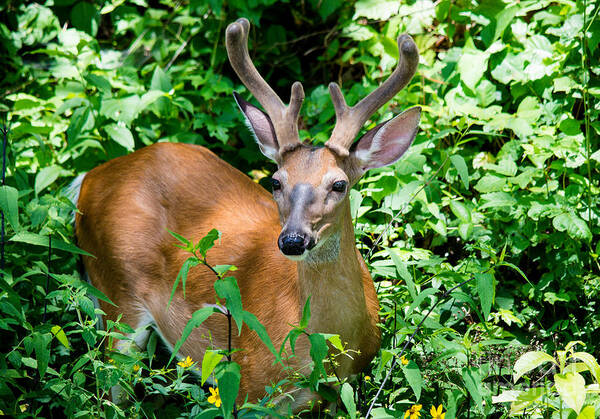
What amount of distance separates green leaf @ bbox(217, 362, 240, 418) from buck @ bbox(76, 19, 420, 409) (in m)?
0.78

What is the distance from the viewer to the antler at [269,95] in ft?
12.0

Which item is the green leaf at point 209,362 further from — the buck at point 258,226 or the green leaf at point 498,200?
the green leaf at point 498,200

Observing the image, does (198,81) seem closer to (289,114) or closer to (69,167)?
(69,167)

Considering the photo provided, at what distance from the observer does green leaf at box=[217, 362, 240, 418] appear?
92.4 inches

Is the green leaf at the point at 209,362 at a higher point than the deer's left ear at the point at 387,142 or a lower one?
lower

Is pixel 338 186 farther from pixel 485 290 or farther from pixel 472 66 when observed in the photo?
pixel 472 66

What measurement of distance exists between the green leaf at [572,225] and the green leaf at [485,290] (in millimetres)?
1344

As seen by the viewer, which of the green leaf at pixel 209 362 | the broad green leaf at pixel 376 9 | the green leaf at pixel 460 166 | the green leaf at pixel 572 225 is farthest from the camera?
the broad green leaf at pixel 376 9

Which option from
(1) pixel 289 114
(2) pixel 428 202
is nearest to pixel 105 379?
(1) pixel 289 114

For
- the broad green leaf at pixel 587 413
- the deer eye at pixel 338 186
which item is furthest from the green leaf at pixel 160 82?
the broad green leaf at pixel 587 413

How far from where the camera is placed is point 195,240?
4.26 meters

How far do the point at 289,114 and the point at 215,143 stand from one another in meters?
2.22

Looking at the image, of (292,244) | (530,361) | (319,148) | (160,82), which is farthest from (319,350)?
(160,82)

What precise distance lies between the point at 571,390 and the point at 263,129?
1.99 m
